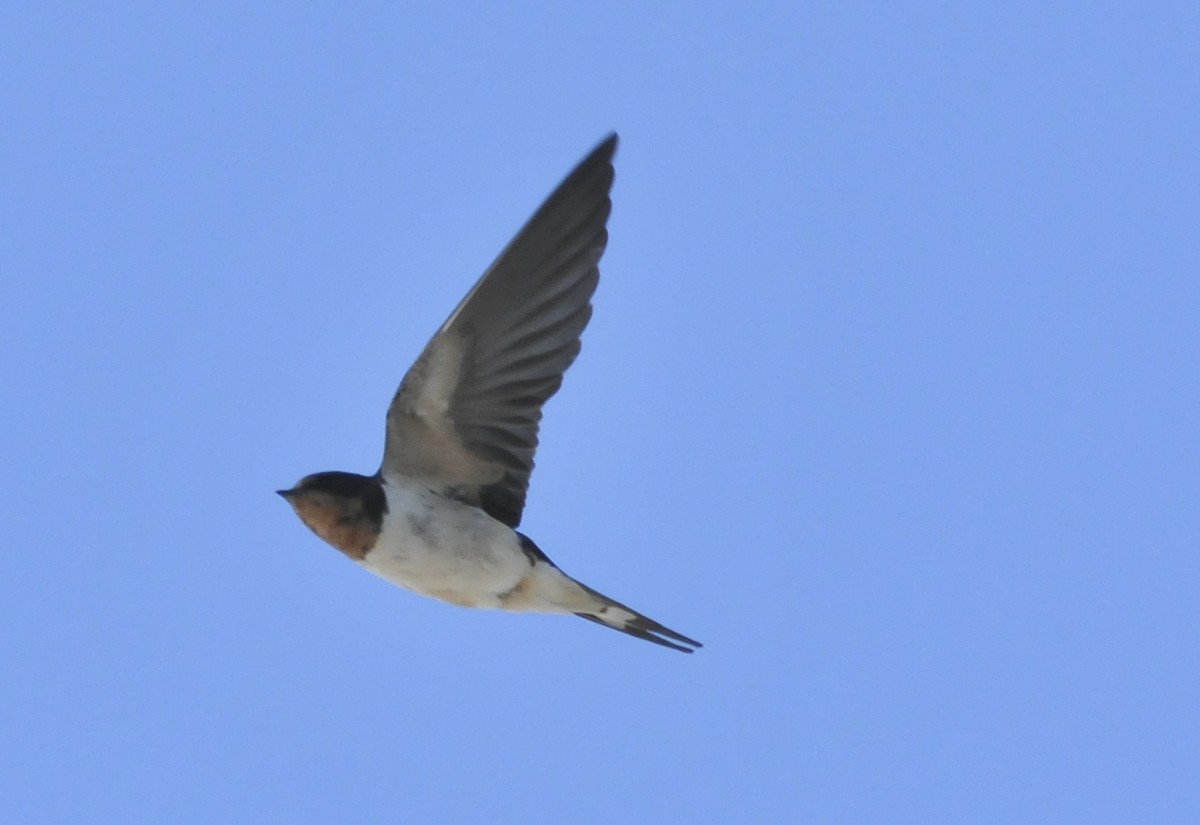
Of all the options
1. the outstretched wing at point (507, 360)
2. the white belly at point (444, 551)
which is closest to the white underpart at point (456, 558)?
the white belly at point (444, 551)

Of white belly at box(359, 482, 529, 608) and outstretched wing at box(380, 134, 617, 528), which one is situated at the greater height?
outstretched wing at box(380, 134, 617, 528)

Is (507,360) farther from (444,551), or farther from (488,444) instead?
(444,551)

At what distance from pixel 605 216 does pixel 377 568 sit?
113cm

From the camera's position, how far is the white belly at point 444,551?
4.85 metres

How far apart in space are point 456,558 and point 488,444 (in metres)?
0.38

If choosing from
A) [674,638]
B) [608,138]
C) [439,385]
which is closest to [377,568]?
[439,385]

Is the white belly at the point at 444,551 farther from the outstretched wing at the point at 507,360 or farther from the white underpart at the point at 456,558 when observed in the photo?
the outstretched wing at the point at 507,360

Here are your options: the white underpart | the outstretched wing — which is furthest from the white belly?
the outstretched wing

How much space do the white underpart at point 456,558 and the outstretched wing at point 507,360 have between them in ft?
0.35

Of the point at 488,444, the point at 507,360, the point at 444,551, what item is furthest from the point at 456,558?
the point at 507,360

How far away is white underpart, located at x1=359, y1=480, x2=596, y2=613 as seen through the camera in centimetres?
486

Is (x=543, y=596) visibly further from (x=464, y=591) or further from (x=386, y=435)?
(x=386, y=435)

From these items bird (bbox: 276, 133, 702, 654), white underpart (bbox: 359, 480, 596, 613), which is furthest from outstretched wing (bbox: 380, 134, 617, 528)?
white underpart (bbox: 359, 480, 596, 613)

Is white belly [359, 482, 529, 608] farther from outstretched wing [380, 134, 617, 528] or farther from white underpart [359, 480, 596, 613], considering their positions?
outstretched wing [380, 134, 617, 528]
